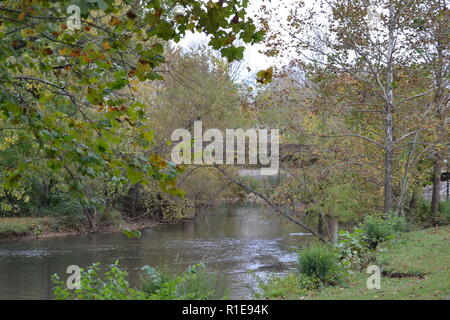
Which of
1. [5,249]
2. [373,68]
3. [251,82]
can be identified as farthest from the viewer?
[251,82]

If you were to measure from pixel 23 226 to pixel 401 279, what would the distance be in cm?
1687

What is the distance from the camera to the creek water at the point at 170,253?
13047mm

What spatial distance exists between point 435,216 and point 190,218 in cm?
1304

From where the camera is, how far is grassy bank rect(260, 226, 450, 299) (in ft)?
23.1

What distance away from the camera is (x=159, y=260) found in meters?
16.0

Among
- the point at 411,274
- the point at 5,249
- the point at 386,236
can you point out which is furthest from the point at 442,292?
the point at 5,249

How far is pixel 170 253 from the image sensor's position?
1742cm

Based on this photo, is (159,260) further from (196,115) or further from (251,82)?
(251,82)

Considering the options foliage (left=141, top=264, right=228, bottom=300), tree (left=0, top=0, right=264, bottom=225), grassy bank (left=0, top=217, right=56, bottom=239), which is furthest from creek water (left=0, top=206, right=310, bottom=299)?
tree (left=0, top=0, right=264, bottom=225)

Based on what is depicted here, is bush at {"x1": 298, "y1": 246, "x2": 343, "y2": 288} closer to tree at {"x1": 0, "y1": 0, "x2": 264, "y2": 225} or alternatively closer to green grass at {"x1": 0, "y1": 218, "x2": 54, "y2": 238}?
tree at {"x1": 0, "y1": 0, "x2": 264, "y2": 225}
